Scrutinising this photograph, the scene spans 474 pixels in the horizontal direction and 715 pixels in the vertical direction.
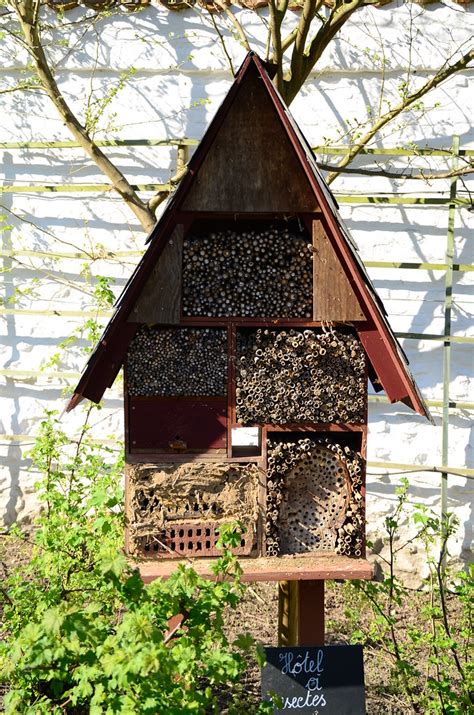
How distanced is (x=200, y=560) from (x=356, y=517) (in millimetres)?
547

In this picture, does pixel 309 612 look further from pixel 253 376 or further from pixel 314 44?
pixel 314 44

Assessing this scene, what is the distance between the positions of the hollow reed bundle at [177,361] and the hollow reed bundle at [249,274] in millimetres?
87

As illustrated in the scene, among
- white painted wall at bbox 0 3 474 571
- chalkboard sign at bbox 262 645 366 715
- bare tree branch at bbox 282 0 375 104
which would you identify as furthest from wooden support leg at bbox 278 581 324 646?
bare tree branch at bbox 282 0 375 104

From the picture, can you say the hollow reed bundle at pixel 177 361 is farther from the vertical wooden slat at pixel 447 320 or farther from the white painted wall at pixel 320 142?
the vertical wooden slat at pixel 447 320

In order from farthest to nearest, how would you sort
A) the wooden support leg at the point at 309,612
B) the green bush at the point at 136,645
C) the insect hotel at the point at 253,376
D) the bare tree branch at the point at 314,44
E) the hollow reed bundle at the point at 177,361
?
the bare tree branch at the point at 314,44
the wooden support leg at the point at 309,612
the hollow reed bundle at the point at 177,361
the insect hotel at the point at 253,376
the green bush at the point at 136,645

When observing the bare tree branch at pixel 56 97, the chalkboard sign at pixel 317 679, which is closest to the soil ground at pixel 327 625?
the chalkboard sign at pixel 317 679

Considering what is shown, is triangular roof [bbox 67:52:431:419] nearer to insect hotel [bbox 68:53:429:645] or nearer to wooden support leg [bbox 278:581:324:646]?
insect hotel [bbox 68:53:429:645]

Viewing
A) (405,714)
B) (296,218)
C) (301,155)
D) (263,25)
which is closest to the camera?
(301,155)

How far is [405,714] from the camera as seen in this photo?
4137mm

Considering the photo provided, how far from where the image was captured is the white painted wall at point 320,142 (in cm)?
560

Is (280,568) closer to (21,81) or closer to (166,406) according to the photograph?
(166,406)

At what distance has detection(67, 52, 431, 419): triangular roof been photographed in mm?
2781

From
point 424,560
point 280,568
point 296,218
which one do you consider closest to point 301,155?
point 296,218

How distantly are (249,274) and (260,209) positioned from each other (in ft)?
0.73
